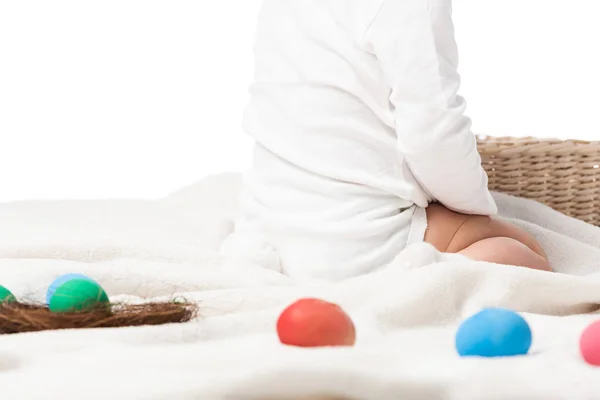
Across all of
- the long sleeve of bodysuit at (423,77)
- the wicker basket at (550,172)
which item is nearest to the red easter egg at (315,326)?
the long sleeve of bodysuit at (423,77)

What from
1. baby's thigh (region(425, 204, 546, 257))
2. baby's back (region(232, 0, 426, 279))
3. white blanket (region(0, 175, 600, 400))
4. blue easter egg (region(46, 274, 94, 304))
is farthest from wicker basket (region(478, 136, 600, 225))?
blue easter egg (region(46, 274, 94, 304))

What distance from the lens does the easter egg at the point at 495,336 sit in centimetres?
78

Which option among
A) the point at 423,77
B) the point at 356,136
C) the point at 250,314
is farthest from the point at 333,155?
the point at 250,314

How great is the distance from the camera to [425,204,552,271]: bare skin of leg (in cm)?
137

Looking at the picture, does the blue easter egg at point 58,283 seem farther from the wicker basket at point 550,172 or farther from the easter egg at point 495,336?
the wicker basket at point 550,172

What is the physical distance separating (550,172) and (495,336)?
43.6 inches

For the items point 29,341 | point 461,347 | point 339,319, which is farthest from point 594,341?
point 29,341

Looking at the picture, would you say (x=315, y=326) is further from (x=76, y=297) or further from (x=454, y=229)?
(x=454, y=229)

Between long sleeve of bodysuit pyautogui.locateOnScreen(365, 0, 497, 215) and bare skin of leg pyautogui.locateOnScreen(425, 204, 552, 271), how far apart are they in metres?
0.12

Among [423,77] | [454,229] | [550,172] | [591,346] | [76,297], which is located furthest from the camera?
[550,172]

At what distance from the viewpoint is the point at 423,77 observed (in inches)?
49.8

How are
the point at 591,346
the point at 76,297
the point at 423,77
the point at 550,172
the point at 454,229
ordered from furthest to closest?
the point at 550,172 → the point at 454,229 → the point at 423,77 → the point at 76,297 → the point at 591,346

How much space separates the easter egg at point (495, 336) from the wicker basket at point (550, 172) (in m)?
1.06

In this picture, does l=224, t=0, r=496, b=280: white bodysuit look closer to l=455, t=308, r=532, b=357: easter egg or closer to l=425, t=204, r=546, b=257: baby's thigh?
l=425, t=204, r=546, b=257: baby's thigh
